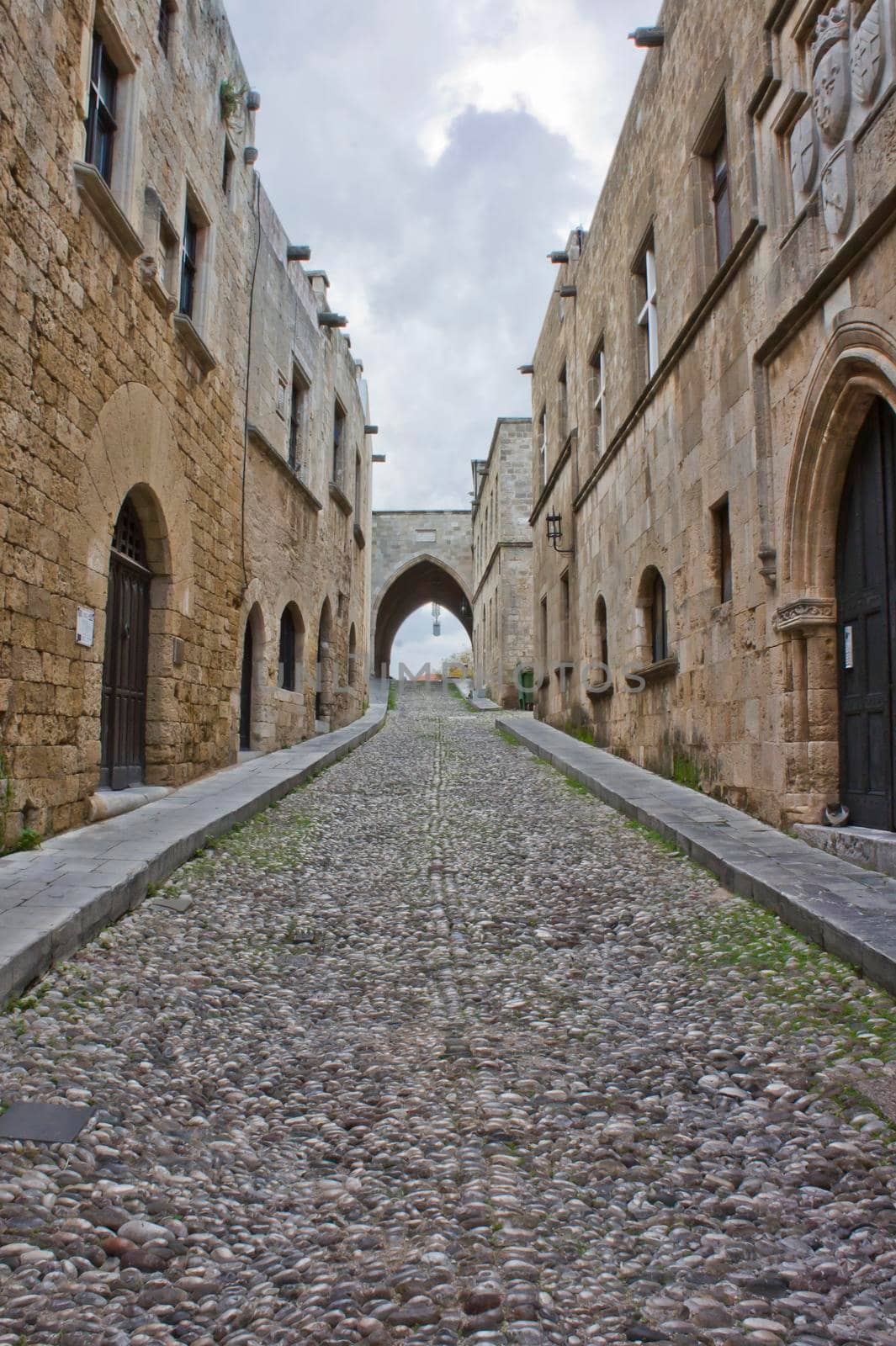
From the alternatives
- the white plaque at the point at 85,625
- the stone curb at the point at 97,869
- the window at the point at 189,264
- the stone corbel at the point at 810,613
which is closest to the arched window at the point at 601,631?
the stone curb at the point at 97,869

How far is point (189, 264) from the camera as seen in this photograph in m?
8.51

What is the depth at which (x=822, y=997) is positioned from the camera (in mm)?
3180

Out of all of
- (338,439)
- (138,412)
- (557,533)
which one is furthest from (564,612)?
(138,412)

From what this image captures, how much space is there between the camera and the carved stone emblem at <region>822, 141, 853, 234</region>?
459cm

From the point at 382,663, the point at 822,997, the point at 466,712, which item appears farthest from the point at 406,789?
the point at 382,663

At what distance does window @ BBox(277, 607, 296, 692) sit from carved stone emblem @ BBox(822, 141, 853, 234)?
9.27m

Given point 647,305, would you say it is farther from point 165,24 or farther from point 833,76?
point 165,24

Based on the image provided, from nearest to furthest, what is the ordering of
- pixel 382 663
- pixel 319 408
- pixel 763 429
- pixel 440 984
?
pixel 440 984 < pixel 763 429 < pixel 319 408 < pixel 382 663

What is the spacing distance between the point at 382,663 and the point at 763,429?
36369 millimetres

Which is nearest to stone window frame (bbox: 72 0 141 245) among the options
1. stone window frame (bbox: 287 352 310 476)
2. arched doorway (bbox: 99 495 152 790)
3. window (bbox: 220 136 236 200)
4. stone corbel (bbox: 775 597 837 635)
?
arched doorway (bbox: 99 495 152 790)

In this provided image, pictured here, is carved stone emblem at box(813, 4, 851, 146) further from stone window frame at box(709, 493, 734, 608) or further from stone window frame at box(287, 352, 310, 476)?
stone window frame at box(287, 352, 310, 476)

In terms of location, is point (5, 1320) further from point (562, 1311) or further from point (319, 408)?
point (319, 408)

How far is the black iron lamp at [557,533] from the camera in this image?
14.3 m

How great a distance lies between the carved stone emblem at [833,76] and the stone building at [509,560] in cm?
1980
